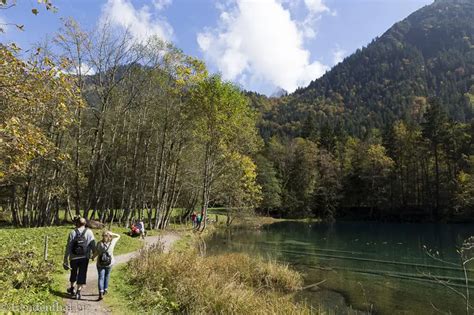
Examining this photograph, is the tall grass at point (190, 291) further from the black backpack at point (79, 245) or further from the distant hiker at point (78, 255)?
the black backpack at point (79, 245)

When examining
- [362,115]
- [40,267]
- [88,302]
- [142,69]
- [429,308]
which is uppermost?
[362,115]

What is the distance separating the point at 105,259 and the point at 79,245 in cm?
78

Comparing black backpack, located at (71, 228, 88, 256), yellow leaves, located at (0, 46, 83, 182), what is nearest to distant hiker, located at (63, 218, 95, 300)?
black backpack, located at (71, 228, 88, 256)

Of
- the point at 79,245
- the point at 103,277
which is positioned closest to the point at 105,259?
the point at 103,277

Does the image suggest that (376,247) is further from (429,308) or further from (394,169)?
(394,169)

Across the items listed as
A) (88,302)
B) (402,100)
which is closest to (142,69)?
(88,302)

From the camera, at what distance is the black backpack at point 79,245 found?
31.5 feet

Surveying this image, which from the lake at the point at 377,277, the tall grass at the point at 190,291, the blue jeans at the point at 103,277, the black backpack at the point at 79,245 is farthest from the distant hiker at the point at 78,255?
the lake at the point at 377,277

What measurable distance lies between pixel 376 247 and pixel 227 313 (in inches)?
990

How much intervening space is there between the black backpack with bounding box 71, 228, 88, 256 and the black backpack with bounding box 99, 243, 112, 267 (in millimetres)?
495

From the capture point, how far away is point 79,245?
9641 mm

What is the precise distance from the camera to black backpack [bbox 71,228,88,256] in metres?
Answer: 9.61

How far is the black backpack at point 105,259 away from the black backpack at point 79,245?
0.50 metres

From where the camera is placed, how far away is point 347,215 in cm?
7606
